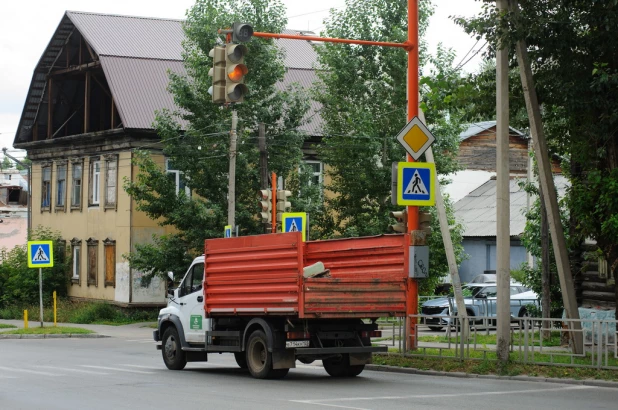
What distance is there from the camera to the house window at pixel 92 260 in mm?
49156

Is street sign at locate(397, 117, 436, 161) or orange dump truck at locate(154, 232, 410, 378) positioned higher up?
street sign at locate(397, 117, 436, 161)

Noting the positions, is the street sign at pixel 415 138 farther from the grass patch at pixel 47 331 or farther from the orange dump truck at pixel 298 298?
the grass patch at pixel 47 331

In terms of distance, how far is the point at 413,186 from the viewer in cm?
2008

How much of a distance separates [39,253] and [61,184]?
1901cm

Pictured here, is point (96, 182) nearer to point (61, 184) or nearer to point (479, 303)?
point (61, 184)

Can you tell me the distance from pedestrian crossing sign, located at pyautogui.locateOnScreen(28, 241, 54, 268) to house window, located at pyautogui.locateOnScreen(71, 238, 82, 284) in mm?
15867

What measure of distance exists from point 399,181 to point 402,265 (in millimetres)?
2197

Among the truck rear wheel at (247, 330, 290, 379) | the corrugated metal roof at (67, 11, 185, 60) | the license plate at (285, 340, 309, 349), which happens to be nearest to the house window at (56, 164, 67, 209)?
the corrugated metal roof at (67, 11, 185, 60)

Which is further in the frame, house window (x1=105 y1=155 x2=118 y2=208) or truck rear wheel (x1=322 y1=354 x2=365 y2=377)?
house window (x1=105 y1=155 x2=118 y2=208)

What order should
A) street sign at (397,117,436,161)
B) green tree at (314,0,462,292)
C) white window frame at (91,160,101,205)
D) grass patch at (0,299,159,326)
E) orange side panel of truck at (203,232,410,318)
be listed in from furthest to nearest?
white window frame at (91,160,101,205) → grass patch at (0,299,159,326) → green tree at (314,0,462,292) → street sign at (397,117,436,161) → orange side panel of truck at (203,232,410,318)

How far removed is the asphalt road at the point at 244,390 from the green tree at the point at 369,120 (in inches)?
689

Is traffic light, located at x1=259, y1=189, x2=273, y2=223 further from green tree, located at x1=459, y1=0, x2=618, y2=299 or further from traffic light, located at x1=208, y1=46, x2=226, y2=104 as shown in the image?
traffic light, located at x1=208, y1=46, x2=226, y2=104

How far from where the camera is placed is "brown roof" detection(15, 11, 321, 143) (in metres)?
45.8

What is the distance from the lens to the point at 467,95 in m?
22.0
